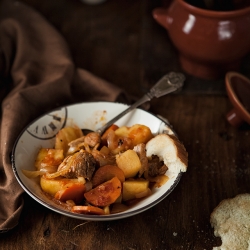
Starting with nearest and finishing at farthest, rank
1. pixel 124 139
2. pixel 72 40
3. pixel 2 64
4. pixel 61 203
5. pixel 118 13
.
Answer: pixel 61 203
pixel 124 139
pixel 2 64
pixel 72 40
pixel 118 13

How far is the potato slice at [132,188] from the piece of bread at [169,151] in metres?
0.09

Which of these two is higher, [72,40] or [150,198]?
[150,198]

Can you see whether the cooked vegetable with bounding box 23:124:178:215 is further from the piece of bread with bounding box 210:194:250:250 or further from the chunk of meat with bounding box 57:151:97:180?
the piece of bread with bounding box 210:194:250:250

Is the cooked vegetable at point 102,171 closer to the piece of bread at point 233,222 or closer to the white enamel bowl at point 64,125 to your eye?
the white enamel bowl at point 64,125

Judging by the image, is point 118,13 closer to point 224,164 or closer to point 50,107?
point 50,107

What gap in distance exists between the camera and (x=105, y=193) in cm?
112

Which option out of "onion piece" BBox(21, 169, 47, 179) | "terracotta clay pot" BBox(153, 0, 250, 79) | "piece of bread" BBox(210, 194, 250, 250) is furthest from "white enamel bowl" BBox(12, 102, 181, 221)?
"terracotta clay pot" BBox(153, 0, 250, 79)

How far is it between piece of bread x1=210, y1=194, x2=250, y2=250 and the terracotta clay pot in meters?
0.59

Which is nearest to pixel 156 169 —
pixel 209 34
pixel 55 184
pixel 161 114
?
pixel 55 184

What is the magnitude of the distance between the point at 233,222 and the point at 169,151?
0.83 ft

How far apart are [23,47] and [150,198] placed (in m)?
0.89

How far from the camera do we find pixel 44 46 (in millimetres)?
1759

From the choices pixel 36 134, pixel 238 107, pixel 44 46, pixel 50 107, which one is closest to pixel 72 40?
pixel 44 46

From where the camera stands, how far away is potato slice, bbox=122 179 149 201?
116cm
